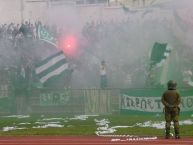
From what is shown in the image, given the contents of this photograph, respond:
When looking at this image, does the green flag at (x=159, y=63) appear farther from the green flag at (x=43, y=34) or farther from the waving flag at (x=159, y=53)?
the green flag at (x=43, y=34)

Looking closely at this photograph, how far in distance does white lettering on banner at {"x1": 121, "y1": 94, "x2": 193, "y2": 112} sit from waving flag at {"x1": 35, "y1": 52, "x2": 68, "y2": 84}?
3.34 meters

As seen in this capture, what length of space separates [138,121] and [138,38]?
7666 mm

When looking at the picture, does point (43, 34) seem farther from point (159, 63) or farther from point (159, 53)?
point (159, 63)

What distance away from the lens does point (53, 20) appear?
26.7m

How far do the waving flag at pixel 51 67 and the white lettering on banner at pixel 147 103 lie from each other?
334cm

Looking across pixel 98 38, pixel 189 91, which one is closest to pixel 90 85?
pixel 98 38

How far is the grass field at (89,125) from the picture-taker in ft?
61.8

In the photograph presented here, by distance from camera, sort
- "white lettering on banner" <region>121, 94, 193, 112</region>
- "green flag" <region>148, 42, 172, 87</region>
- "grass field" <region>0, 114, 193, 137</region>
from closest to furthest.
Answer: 1. "grass field" <region>0, 114, 193, 137</region>
2. "white lettering on banner" <region>121, 94, 193, 112</region>
3. "green flag" <region>148, 42, 172, 87</region>

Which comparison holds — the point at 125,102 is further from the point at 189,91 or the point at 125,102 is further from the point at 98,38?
the point at 98,38

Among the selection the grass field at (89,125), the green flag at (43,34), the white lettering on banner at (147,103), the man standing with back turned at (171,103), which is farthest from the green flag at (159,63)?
the man standing with back turned at (171,103)

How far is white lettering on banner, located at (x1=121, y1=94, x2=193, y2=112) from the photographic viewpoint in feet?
77.3

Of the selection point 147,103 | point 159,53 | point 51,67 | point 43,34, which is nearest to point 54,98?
point 51,67

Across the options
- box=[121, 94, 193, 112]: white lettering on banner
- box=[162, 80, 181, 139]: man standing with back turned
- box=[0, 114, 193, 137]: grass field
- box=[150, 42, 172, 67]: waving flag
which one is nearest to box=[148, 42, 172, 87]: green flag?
box=[150, 42, 172, 67]: waving flag

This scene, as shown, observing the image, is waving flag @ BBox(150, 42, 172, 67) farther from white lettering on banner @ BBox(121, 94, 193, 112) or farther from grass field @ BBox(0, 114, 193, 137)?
grass field @ BBox(0, 114, 193, 137)
